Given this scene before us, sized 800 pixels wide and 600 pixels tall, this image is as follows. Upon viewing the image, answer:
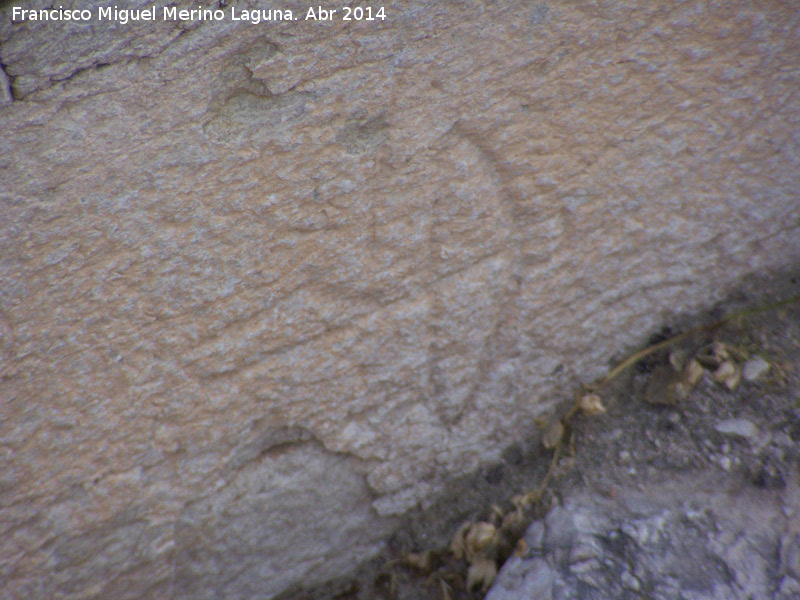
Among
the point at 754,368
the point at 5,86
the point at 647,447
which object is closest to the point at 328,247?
the point at 5,86

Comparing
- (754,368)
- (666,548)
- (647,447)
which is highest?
(754,368)

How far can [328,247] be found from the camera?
2.75ft

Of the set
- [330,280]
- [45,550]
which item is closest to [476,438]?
[330,280]

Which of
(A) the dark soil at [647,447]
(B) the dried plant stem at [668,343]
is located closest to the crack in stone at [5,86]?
(A) the dark soil at [647,447]

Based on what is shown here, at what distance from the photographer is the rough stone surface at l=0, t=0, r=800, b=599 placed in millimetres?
741

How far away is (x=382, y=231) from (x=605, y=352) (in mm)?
464

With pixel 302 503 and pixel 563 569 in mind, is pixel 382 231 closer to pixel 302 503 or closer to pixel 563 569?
pixel 302 503

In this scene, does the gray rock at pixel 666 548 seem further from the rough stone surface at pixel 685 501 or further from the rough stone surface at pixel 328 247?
the rough stone surface at pixel 328 247

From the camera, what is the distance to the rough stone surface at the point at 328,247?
741 millimetres

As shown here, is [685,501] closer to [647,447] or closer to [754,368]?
[647,447]

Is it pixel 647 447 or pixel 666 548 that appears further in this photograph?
pixel 647 447

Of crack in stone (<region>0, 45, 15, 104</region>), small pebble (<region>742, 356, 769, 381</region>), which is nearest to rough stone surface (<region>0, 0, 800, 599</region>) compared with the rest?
crack in stone (<region>0, 45, 15, 104</region>)

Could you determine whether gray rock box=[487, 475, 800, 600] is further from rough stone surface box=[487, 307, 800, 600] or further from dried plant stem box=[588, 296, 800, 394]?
dried plant stem box=[588, 296, 800, 394]

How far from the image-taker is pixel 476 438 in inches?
39.5
